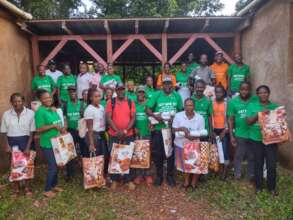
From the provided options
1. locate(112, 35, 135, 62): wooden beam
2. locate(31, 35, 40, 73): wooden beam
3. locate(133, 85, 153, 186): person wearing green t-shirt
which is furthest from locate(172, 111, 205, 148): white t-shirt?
locate(31, 35, 40, 73): wooden beam

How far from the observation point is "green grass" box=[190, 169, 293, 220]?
4098 mm

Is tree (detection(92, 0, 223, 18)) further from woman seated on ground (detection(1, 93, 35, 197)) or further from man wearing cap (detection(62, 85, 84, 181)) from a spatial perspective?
woman seated on ground (detection(1, 93, 35, 197))

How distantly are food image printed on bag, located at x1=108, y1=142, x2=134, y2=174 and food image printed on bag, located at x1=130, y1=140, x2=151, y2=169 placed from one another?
142 mm

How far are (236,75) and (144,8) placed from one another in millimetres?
10564

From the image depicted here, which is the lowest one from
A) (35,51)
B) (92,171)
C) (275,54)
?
(92,171)

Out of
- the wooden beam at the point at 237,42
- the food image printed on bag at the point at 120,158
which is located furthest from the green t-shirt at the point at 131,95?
the wooden beam at the point at 237,42

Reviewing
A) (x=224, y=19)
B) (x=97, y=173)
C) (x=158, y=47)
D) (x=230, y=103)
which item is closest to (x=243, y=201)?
(x=230, y=103)

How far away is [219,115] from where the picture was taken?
521cm

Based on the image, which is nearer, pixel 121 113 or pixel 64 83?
pixel 121 113

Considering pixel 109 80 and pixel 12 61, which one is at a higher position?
pixel 12 61

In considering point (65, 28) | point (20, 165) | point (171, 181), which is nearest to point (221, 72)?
point (171, 181)

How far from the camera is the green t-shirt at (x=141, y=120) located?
16.9 ft

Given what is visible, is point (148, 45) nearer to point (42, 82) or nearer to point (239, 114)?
point (42, 82)

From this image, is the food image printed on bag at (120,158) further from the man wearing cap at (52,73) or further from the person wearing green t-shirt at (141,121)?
the man wearing cap at (52,73)
